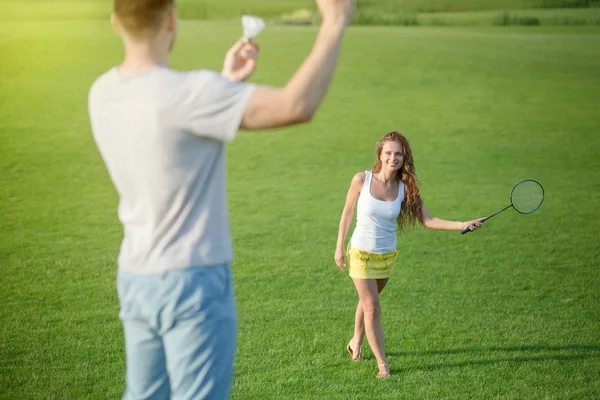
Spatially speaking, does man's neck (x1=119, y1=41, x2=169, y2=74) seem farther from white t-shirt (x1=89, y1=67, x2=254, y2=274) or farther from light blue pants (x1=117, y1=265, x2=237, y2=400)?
light blue pants (x1=117, y1=265, x2=237, y2=400)

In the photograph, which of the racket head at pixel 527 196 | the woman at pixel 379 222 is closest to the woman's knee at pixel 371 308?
the woman at pixel 379 222

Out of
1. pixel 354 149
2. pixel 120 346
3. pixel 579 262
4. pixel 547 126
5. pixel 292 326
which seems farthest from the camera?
pixel 547 126

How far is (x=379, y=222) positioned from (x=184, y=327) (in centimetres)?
390

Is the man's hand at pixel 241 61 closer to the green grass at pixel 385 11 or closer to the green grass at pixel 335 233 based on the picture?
the green grass at pixel 335 233

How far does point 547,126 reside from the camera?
20531 millimetres

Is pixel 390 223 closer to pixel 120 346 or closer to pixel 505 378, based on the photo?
pixel 505 378

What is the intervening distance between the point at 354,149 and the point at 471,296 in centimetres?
958

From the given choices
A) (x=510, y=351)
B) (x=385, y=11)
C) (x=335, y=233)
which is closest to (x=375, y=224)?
(x=510, y=351)

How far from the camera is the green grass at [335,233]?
6.94m

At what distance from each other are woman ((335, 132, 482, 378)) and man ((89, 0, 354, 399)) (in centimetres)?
365

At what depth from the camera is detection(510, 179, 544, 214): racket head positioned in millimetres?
7309

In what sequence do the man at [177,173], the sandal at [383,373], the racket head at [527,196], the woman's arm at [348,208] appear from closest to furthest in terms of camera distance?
the man at [177,173], the sandal at [383,373], the woman's arm at [348,208], the racket head at [527,196]

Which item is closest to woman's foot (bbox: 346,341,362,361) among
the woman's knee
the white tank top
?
the woman's knee

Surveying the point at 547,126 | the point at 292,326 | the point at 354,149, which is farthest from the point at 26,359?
the point at 547,126
